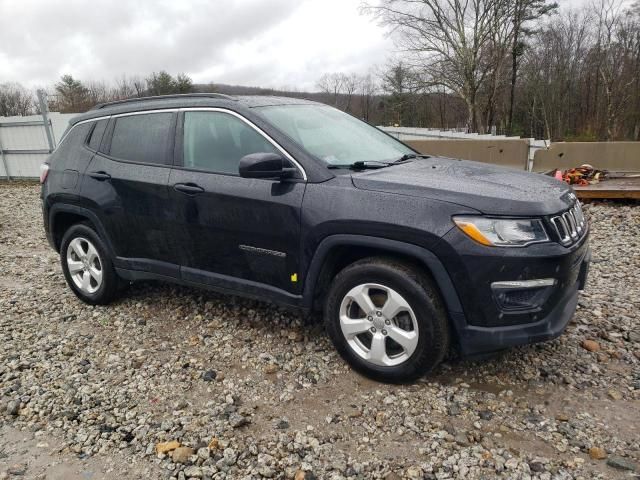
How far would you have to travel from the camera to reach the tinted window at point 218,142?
3234 millimetres

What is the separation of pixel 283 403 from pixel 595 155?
8.52 meters

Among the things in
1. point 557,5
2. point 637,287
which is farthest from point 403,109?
point 637,287

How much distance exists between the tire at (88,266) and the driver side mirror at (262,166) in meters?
1.89

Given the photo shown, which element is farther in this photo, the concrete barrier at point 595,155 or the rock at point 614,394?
the concrete barrier at point 595,155

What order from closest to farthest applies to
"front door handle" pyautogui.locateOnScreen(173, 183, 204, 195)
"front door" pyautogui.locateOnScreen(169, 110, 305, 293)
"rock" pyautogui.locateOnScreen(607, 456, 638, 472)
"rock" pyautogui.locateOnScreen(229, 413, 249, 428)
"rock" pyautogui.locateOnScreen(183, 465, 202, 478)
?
"rock" pyautogui.locateOnScreen(607, 456, 638, 472), "rock" pyautogui.locateOnScreen(183, 465, 202, 478), "rock" pyautogui.locateOnScreen(229, 413, 249, 428), "front door" pyautogui.locateOnScreen(169, 110, 305, 293), "front door handle" pyautogui.locateOnScreen(173, 183, 204, 195)

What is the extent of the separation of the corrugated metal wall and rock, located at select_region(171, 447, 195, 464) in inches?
566

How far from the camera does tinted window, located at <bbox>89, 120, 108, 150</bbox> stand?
4.08m

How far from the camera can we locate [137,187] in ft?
12.0

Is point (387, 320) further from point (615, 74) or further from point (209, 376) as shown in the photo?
point (615, 74)

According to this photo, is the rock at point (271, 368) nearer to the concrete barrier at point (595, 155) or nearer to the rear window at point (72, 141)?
the rear window at point (72, 141)

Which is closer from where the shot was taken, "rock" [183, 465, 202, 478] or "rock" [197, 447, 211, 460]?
"rock" [183, 465, 202, 478]

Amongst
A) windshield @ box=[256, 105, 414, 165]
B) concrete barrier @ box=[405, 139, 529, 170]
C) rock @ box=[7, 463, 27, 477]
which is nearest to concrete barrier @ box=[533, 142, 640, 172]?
concrete barrier @ box=[405, 139, 529, 170]

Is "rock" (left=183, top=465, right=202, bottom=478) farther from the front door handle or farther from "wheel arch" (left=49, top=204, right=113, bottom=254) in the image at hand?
"wheel arch" (left=49, top=204, right=113, bottom=254)

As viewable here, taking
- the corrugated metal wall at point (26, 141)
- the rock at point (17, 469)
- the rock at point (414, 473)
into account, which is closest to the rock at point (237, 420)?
the rock at point (414, 473)
